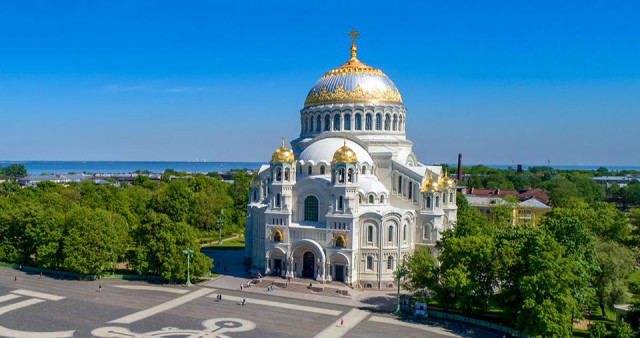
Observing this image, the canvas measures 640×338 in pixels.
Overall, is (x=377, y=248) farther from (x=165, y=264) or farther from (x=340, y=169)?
(x=165, y=264)

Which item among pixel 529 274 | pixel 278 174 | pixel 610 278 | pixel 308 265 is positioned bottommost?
pixel 308 265

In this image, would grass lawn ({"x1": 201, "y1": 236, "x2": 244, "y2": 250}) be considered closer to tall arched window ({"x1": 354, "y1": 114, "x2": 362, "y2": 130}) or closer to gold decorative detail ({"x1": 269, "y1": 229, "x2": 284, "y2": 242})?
gold decorative detail ({"x1": 269, "y1": 229, "x2": 284, "y2": 242})

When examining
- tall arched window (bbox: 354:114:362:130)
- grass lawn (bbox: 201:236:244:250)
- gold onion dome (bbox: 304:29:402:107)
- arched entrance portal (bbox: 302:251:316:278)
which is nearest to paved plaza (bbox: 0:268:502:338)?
arched entrance portal (bbox: 302:251:316:278)

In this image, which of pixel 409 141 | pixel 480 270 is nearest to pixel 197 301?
pixel 480 270

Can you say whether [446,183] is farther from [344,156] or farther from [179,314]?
[179,314]

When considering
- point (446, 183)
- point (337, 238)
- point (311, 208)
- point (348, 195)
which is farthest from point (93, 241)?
point (446, 183)

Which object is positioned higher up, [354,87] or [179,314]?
[354,87]

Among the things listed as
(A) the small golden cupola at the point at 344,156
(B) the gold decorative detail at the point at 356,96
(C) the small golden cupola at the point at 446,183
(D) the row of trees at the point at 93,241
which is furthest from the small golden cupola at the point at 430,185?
(D) the row of trees at the point at 93,241
